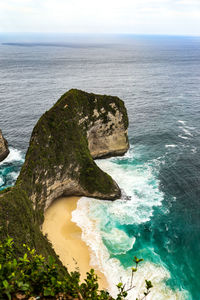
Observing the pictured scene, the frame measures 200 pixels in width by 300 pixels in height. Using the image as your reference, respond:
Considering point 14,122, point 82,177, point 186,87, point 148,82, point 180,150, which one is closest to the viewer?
point 82,177

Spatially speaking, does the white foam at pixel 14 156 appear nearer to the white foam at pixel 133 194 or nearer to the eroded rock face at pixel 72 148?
the eroded rock face at pixel 72 148

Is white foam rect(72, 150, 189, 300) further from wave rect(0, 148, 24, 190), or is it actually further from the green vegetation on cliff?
wave rect(0, 148, 24, 190)

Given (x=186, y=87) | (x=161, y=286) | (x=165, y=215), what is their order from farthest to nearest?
(x=186, y=87) < (x=165, y=215) < (x=161, y=286)

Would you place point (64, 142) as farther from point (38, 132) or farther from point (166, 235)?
point (166, 235)

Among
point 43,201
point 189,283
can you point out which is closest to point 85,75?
point 43,201

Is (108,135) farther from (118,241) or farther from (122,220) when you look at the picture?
(118,241)

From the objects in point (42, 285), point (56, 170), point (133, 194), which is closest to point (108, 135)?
point (133, 194)

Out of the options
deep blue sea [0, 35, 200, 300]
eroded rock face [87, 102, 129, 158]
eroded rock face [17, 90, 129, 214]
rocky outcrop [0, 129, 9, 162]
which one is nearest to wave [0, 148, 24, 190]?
deep blue sea [0, 35, 200, 300]
